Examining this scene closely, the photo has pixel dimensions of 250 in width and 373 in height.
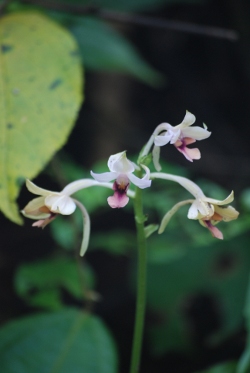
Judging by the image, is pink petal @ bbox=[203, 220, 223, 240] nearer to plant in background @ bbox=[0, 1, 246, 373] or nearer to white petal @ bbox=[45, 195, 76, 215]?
plant in background @ bbox=[0, 1, 246, 373]

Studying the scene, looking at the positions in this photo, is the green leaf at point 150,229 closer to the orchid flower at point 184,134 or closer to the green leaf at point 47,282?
the orchid flower at point 184,134

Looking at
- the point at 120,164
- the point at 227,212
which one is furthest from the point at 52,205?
the point at 227,212

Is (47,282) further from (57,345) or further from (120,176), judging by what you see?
(120,176)

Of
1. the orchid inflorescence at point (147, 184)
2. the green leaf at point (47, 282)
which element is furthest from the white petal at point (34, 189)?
the green leaf at point (47, 282)

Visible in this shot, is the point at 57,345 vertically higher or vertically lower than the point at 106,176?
lower

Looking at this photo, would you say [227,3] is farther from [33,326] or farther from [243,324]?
[33,326]

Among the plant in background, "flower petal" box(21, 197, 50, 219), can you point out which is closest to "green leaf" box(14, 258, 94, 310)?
the plant in background
